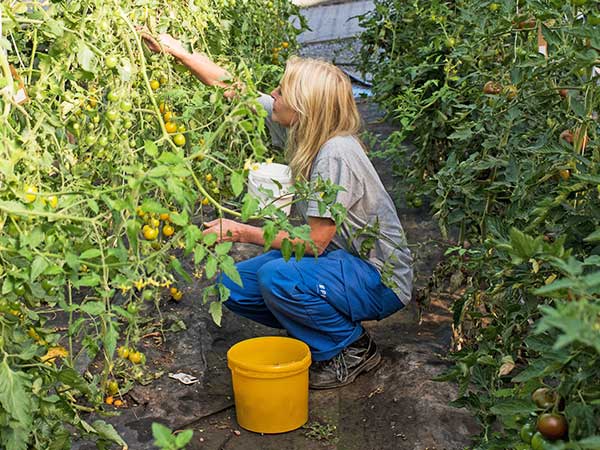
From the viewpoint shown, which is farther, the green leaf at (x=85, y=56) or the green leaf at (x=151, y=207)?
the green leaf at (x=85, y=56)

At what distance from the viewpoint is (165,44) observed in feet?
8.72

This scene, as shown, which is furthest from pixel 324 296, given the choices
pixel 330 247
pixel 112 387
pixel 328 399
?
pixel 112 387

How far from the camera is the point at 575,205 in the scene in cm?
192

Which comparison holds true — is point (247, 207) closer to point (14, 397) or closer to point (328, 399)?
point (14, 397)

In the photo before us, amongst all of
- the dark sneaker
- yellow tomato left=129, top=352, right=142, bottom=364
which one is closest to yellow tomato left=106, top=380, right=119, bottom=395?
yellow tomato left=129, top=352, right=142, bottom=364

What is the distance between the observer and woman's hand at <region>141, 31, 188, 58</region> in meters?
2.54

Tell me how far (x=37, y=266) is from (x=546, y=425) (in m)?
0.90

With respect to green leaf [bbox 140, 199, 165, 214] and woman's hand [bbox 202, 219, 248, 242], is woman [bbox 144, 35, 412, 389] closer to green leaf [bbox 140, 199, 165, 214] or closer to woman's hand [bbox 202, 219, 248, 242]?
woman's hand [bbox 202, 219, 248, 242]

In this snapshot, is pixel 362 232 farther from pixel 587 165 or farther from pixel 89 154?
pixel 587 165

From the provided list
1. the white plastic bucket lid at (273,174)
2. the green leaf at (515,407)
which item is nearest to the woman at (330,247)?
the white plastic bucket lid at (273,174)

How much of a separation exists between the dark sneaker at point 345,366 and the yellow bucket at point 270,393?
0.76ft

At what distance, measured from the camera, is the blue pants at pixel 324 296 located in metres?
2.95

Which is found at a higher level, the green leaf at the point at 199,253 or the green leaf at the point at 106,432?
the green leaf at the point at 199,253

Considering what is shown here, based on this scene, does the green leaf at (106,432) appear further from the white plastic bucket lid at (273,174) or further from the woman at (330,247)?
the white plastic bucket lid at (273,174)
